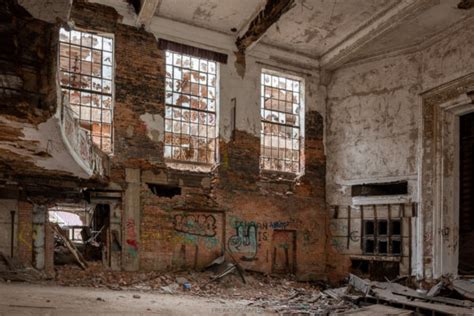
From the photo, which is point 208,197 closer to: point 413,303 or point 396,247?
point 396,247

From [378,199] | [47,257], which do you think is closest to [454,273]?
[378,199]

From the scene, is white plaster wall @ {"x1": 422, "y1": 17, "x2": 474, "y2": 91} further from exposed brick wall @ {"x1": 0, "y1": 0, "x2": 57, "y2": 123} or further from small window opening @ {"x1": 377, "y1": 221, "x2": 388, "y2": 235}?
exposed brick wall @ {"x1": 0, "y1": 0, "x2": 57, "y2": 123}

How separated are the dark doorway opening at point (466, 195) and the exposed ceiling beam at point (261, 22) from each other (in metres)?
6.11

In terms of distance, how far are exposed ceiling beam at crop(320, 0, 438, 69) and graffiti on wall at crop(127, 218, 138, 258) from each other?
7.64m

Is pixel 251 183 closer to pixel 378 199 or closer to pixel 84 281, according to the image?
pixel 378 199

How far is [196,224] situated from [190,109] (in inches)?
123

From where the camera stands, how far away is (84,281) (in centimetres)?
1020

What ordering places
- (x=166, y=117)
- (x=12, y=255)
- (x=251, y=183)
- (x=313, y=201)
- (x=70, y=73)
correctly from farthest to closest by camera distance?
1. (x=313, y=201)
2. (x=251, y=183)
3. (x=166, y=117)
4. (x=70, y=73)
5. (x=12, y=255)

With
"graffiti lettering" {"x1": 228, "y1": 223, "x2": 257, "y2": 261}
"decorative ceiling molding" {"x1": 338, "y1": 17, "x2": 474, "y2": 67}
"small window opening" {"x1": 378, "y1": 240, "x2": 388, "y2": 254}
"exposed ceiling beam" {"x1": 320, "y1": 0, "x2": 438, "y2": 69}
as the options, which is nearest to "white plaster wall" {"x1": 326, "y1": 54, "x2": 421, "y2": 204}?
"decorative ceiling molding" {"x1": 338, "y1": 17, "x2": 474, "y2": 67}

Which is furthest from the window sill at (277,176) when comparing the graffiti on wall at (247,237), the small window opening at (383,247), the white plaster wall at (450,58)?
the white plaster wall at (450,58)

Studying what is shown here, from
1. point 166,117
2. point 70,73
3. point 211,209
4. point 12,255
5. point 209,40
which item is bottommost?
point 12,255

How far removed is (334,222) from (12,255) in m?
8.75

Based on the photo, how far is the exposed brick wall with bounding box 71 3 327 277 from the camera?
11.4m

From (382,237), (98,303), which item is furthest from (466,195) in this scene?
(98,303)
